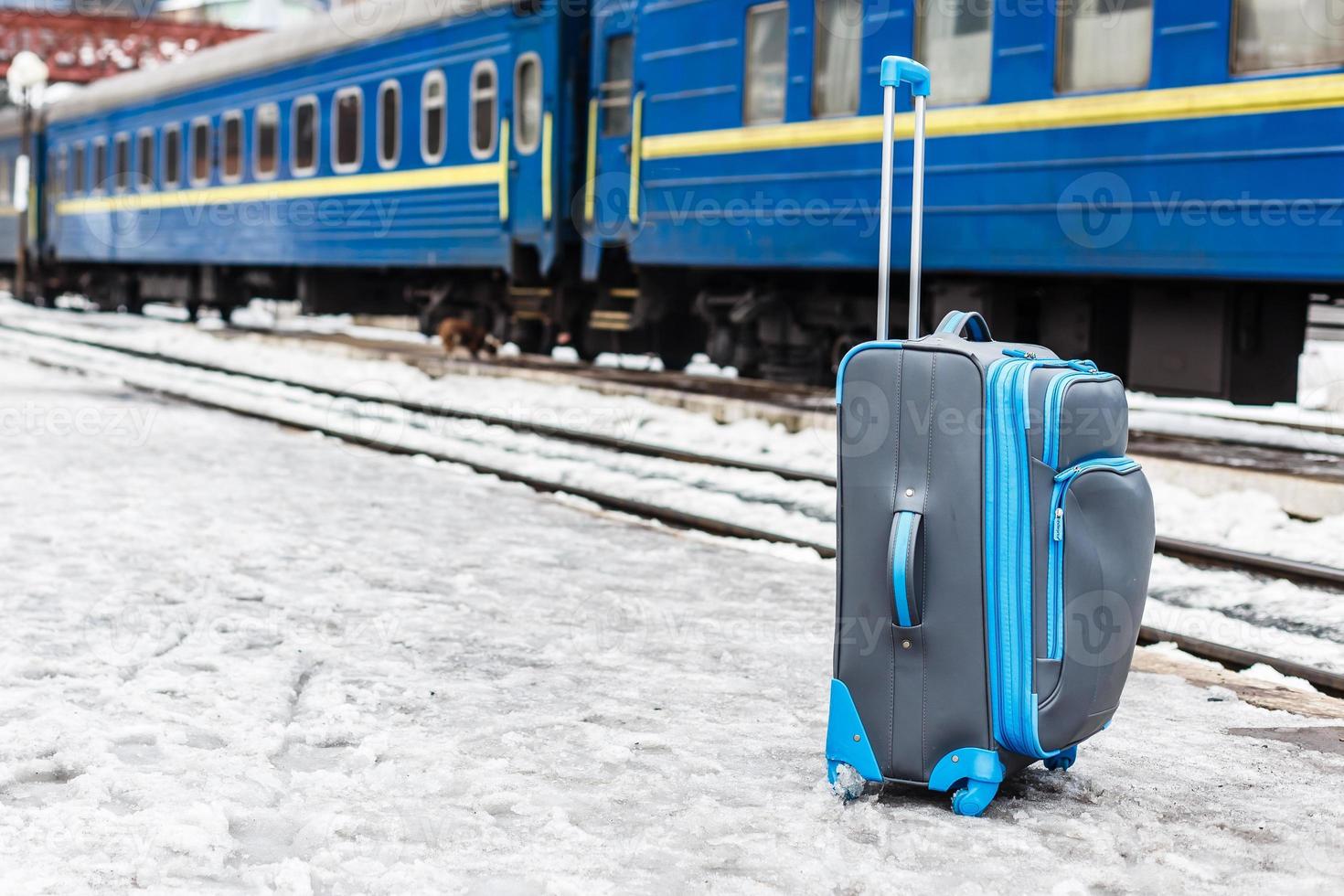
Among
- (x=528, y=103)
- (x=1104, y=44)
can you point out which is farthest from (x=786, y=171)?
(x=528, y=103)

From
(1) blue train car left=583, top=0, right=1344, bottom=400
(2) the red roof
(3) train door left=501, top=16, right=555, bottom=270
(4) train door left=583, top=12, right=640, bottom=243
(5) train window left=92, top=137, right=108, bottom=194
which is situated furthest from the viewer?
(2) the red roof

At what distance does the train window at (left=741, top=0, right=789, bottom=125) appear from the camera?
10453mm

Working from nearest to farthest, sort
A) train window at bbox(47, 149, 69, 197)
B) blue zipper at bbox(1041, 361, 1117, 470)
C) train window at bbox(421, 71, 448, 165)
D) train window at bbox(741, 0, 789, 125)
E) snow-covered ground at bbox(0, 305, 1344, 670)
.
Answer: blue zipper at bbox(1041, 361, 1117, 470), snow-covered ground at bbox(0, 305, 1344, 670), train window at bbox(741, 0, 789, 125), train window at bbox(421, 71, 448, 165), train window at bbox(47, 149, 69, 197)

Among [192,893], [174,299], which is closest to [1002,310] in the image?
[192,893]

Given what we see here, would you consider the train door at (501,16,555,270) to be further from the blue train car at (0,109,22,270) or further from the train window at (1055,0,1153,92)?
the blue train car at (0,109,22,270)

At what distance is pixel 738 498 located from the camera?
7828mm

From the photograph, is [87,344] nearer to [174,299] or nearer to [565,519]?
[174,299]

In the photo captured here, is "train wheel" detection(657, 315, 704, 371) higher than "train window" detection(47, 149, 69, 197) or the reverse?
the reverse

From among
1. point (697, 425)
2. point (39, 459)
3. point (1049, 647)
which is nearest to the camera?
point (1049, 647)

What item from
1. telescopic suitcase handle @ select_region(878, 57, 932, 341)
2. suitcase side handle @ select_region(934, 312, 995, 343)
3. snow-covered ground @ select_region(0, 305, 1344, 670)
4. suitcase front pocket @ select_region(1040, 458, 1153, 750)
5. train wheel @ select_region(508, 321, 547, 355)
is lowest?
snow-covered ground @ select_region(0, 305, 1344, 670)

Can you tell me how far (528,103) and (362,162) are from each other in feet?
9.96

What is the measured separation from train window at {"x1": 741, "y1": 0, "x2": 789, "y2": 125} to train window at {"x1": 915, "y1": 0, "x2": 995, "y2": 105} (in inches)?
49.2

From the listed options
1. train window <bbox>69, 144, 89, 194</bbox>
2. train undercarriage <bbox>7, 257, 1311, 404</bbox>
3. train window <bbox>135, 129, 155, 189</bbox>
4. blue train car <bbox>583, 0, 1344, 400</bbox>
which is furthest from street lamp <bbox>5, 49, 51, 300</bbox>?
blue train car <bbox>583, 0, 1344, 400</bbox>

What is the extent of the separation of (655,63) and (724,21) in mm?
925
